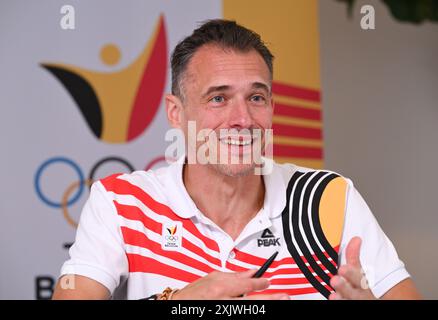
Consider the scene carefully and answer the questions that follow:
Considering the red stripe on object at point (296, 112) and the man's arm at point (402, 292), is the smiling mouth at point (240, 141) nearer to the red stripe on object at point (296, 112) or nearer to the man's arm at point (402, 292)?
the man's arm at point (402, 292)

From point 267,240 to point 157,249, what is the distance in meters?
0.26

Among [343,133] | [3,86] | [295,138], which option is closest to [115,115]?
[3,86]

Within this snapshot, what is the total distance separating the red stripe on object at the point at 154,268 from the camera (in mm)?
1413

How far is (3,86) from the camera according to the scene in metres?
2.91

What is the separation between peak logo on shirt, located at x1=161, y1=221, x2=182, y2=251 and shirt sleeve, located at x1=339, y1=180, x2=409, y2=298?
15.7 inches

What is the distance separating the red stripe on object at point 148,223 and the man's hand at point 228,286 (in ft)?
1.27

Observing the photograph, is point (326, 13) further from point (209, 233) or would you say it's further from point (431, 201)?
point (209, 233)

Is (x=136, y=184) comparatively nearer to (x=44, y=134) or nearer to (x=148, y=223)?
(x=148, y=223)

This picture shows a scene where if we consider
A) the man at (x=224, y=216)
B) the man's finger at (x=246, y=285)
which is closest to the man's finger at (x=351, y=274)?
the man's finger at (x=246, y=285)

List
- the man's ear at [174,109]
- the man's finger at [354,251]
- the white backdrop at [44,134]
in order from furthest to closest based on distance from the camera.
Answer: the white backdrop at [44,134]
the man's ear at [174,109]
the man's finger at [354,251]

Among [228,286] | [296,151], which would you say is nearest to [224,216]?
[228,286]

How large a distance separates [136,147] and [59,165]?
374mm

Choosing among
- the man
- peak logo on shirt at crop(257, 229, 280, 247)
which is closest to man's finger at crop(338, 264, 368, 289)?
the man

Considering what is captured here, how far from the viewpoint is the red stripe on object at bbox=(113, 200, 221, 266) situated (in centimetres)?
145
